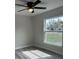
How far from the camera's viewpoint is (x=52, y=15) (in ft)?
16.6

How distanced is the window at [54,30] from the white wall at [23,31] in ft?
5.38

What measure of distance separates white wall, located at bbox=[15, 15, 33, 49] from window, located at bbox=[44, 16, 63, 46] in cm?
164

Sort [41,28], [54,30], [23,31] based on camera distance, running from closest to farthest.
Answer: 1. [54,30]
2. [41,28]
3. [23,31]

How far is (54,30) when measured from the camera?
16.3 ft

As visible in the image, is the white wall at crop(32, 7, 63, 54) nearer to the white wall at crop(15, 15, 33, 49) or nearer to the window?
the window

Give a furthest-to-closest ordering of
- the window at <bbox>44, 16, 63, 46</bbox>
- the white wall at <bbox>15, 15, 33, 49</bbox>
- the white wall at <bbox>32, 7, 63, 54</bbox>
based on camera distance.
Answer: the white wall at <bbox>15, 15, 33, 49</bbox>, the white wall at <bbox>32, 7, 63, 54</bbox>, the window at <bbox>44, 16, 63, 46</bbox>

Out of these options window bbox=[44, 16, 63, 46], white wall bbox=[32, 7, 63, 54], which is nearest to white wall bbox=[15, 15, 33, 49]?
white wall bbox=[32, 7, 63, 54]

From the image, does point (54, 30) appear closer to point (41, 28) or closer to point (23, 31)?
point (41, 28)

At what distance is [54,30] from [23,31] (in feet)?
8.29

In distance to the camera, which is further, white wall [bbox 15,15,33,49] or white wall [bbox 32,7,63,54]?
white wall [bbox 15,15,33,49]

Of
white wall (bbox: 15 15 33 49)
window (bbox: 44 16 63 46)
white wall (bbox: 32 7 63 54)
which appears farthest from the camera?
white wall (bbox: 15 15 33 49)

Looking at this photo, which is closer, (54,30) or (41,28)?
(54,30)

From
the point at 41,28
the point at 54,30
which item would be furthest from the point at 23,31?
the point at 54,30

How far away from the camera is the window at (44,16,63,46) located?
15.2 feet
